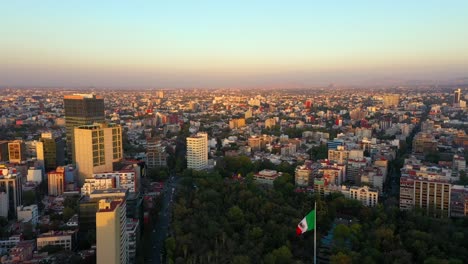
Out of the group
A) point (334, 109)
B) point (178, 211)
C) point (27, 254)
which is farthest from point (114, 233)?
point (334, 109)

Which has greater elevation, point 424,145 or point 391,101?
point 391,101

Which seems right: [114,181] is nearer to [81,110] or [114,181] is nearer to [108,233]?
[81,110]

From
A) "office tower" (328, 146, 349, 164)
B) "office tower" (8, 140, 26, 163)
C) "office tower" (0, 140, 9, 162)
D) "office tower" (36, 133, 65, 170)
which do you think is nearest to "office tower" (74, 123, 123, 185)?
"office tower" (36, 133, 65, 170)

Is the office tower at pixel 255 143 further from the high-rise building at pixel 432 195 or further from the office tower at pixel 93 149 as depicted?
the high-rise building at pixel 432 195

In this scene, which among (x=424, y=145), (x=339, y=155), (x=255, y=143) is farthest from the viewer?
(x=255, y=143)

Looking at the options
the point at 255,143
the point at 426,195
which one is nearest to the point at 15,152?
the point at 255,143

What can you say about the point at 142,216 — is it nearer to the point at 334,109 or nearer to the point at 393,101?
the point at 334,109
